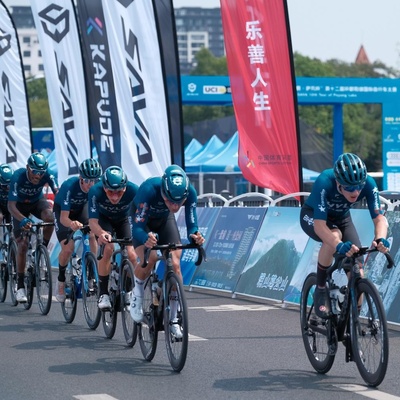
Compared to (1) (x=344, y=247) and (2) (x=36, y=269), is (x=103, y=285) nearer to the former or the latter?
(2) (x=36, y=269)

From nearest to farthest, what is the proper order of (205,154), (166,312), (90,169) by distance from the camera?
1. (166,312)
2. (90,169)
3. (205,154)

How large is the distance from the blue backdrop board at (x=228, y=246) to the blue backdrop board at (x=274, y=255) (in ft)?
0.74

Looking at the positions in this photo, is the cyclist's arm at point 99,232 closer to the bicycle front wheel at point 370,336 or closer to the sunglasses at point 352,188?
the sunglasses at point 352,188

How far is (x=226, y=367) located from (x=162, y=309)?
0.76 meters

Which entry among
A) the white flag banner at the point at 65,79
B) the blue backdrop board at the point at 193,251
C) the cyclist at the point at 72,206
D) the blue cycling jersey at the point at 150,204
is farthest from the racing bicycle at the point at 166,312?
the white flag banner at the point at 65,79

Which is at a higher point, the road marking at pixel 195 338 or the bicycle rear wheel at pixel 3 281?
the bicycle rear wheel at pixel 3 281

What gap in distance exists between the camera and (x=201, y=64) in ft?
529

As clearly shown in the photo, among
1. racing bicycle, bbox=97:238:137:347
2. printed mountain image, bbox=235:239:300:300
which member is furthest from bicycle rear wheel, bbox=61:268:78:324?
printed mountain image, bbox=235:239:300:300

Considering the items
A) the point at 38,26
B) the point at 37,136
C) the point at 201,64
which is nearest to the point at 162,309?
the point at 38,26

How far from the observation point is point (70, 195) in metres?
13.2

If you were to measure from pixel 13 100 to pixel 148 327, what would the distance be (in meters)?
17.4

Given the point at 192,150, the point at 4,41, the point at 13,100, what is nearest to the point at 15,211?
the point at 13,100

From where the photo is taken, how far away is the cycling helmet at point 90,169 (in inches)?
497

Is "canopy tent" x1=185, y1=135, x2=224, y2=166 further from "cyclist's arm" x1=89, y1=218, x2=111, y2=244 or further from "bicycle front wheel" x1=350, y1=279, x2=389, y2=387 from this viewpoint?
"bicycle front wheel" x1=350, y1=279, x2=389, y2=387
